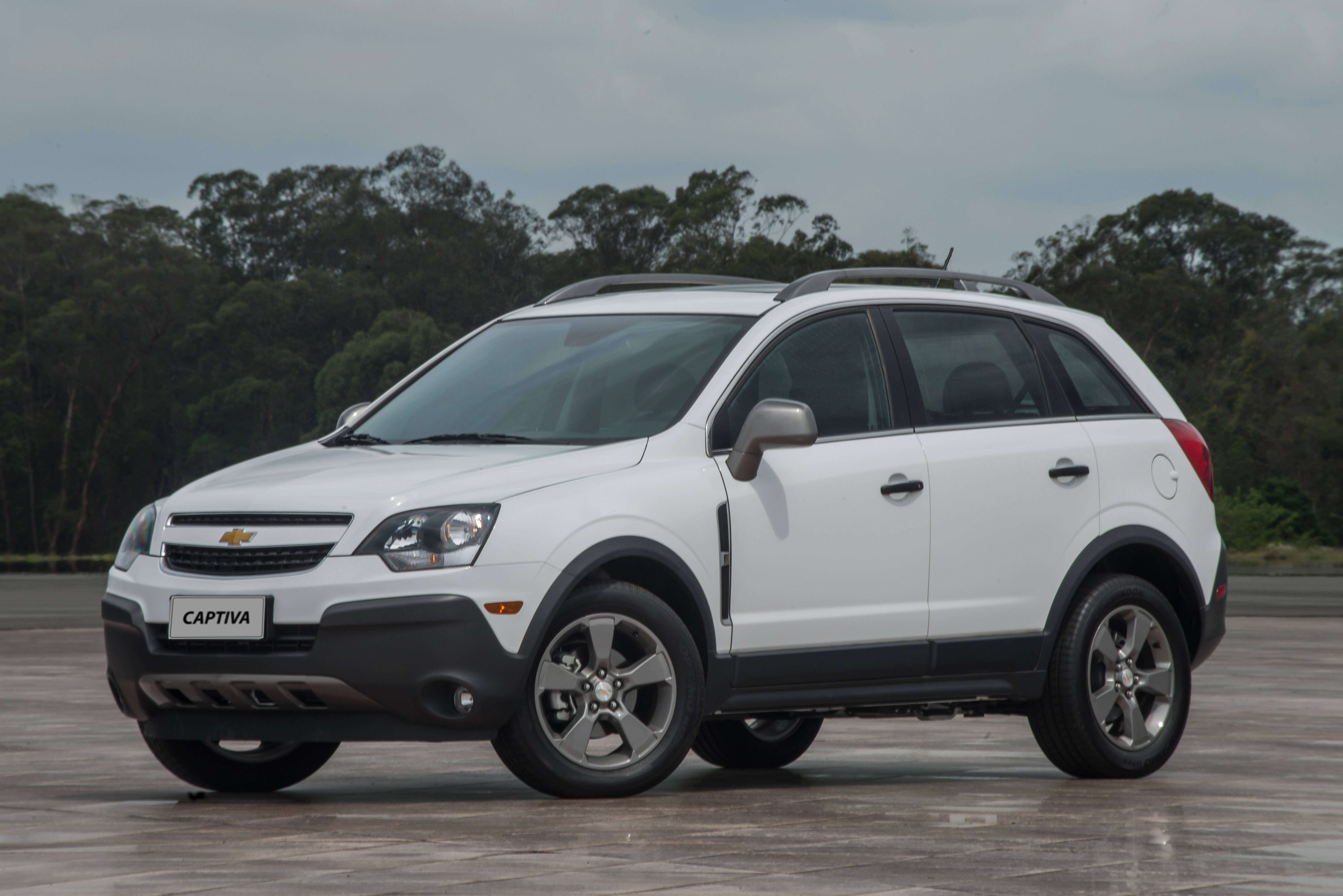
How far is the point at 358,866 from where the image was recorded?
546 centimetres

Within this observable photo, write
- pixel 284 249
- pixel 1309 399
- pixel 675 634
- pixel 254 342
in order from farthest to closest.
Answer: pixel 284 249 < pixel 254 342 < pixel 1309 399 < pixel 675 634

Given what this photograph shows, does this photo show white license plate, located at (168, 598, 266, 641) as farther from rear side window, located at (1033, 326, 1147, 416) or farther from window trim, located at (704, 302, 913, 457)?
rear side window, located at (1033, 326, 1147, 416)

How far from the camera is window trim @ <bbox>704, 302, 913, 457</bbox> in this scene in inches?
287

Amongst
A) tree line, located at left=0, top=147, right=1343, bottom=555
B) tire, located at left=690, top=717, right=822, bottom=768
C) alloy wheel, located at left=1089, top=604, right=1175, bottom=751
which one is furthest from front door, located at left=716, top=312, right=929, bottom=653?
tree line, located at left=0, top=147, right=1343, bottom=555

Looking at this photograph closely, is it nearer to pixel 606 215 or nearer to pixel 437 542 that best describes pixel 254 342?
pixel 606 215

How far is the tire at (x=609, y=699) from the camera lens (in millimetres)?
6723

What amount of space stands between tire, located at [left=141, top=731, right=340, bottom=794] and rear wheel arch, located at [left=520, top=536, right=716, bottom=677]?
111cm

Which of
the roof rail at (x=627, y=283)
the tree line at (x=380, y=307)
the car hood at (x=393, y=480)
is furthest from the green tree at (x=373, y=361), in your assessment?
the car hood at (x=393, y=480)

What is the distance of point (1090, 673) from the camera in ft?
26.9

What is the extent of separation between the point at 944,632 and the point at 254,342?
93909 mm

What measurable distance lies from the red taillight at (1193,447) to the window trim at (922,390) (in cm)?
58

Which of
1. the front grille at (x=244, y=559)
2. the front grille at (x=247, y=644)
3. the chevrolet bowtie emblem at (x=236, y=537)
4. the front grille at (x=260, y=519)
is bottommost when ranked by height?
the front grille at (x=247, y=644)

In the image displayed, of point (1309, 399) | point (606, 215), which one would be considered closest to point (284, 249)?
point (606, 215)

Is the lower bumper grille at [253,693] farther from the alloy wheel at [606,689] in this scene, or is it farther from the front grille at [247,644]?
the alloy wheel at [606,689]
